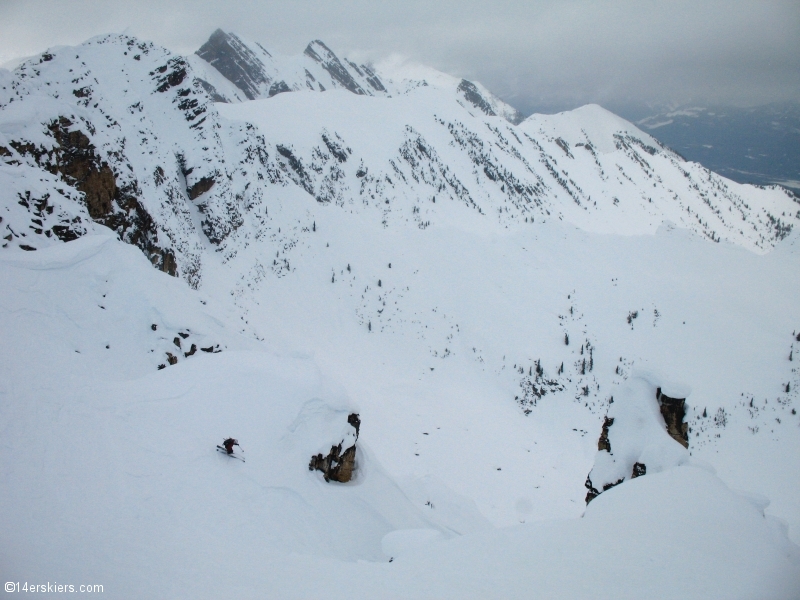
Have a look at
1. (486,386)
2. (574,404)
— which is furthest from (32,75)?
(574,404)

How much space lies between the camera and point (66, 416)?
6.73 m

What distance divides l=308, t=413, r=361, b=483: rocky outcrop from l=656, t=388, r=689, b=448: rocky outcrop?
24.1ft

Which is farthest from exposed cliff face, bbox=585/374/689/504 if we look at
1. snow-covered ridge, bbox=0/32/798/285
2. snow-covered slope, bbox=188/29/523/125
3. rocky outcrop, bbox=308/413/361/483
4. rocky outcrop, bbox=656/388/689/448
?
snow-covered slope, bbox=188/29/523/125

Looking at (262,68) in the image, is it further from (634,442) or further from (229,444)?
(634,442)

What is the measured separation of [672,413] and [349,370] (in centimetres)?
1301

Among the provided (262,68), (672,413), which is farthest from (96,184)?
(262,68)

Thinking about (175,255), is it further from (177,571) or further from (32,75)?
(177,571)

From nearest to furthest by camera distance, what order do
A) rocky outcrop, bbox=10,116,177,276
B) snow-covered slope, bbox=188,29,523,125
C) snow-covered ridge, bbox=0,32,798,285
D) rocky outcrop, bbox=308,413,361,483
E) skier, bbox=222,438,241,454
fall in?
skier, bbox=222,438,241,454
rocky outcrop, bbox=308,413,361,483
rocky outcrop, bbox=10,116,177,276
snow-covered ridge, bbox=0,32,798,285
snow-covered slope, bbox=188,29,523,125

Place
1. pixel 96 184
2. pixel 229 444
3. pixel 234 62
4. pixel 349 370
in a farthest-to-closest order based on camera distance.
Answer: pixel 234 62 → pixel 349 370 → pixel 96 184 → pixel 229 444

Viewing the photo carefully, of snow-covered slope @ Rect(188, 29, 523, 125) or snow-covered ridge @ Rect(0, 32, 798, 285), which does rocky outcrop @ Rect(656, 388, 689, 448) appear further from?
snow-covered slope @ Rect(188, 29, 523, 125)

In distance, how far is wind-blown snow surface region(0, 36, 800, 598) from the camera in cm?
491

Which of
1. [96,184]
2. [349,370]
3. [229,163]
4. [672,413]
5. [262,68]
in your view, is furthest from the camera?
[262,68]

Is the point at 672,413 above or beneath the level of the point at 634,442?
above

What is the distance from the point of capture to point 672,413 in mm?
9328
